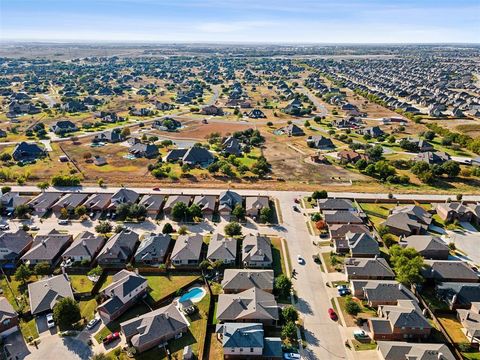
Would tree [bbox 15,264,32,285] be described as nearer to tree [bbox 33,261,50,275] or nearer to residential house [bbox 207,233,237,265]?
tree [bbox 33,261,50,275]

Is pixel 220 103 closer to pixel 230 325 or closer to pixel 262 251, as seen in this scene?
pixel 262 251

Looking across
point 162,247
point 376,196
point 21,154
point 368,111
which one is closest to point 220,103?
point 368,111

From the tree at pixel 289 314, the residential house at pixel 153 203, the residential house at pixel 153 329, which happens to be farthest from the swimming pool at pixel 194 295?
the residential house at pixel 153 203

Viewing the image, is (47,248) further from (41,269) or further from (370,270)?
(370,270)

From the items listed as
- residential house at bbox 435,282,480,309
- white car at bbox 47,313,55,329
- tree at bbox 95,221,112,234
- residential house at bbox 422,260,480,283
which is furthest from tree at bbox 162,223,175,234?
residential house at bbox 435,282,480,309

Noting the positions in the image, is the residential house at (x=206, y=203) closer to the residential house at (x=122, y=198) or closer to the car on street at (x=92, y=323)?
the residential house at (x=122, y=198)
